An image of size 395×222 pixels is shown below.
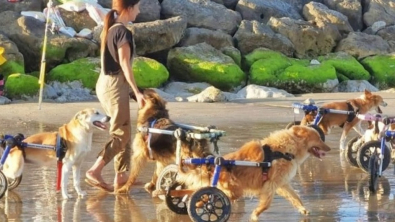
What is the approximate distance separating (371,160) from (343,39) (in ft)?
67.1

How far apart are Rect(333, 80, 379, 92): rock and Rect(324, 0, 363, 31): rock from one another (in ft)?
22.4

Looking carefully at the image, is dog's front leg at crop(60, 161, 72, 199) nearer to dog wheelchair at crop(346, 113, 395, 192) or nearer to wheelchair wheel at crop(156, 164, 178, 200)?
wheelchair wheel at crop(156, 164, 178, 200)

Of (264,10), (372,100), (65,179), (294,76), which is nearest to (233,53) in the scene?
(294,76)

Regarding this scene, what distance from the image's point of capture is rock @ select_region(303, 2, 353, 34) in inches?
1156

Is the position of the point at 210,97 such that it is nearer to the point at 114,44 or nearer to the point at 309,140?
the point at 114,44

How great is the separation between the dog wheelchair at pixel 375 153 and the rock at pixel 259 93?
36.1 feet

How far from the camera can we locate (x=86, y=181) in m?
9.14

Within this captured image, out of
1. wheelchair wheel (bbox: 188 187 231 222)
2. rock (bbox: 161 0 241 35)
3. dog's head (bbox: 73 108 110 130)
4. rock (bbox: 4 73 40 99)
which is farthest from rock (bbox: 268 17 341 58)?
wheelchair wheel (bbox: 188 187 231 222)

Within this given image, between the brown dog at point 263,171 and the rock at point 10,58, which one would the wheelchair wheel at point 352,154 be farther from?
the rock at point 10,58

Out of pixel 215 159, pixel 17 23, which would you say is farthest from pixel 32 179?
pixel 17 23

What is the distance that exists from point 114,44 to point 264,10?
72.6 feet

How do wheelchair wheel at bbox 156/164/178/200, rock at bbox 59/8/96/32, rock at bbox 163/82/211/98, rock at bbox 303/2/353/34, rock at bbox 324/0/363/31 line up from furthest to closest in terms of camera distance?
1. rock at bbox 324/0/363/31
2. rock at bbox 303/2/353/34
3. rock at bbox 59/8/96/32
4. rock at bbox 163/82/211/98
5. wheelchair wheel at bbox 156/164/178/200

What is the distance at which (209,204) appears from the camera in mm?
7031

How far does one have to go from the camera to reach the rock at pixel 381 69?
85.7 ft
